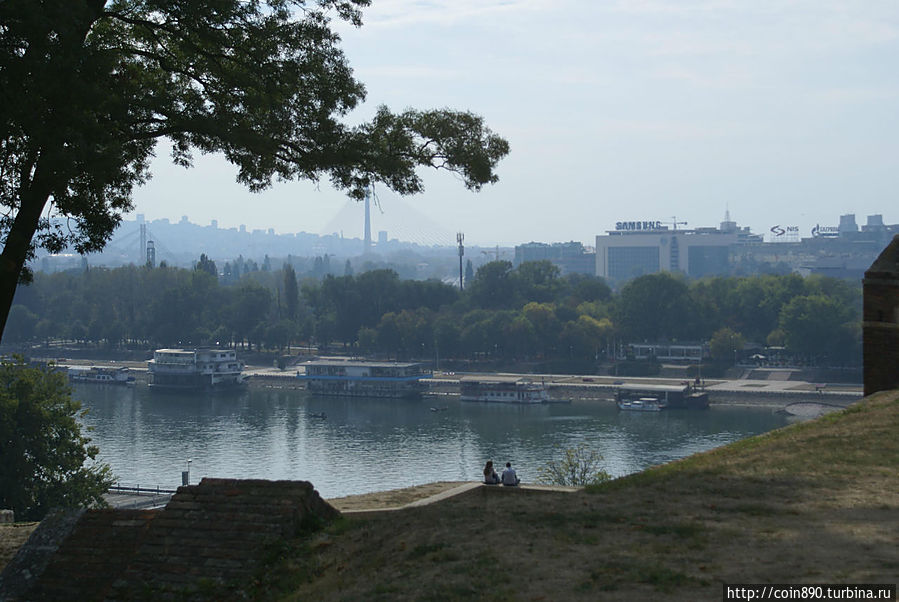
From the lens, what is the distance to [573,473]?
16875mm

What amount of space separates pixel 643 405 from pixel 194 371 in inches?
931

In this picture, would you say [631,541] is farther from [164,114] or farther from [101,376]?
[101,376]

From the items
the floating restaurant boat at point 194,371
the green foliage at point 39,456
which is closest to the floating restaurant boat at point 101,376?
the floating restaurant boat at point 194,371

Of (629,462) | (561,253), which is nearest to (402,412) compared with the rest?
(629,462)

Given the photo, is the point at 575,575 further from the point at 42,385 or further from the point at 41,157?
the point at 42,385

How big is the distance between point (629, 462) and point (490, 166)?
2137 cm

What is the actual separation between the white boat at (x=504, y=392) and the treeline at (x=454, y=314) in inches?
446

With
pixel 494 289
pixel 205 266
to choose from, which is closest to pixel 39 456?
pixel 494 289

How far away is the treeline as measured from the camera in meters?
57.2

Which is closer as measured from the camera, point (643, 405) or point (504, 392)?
point (643, 405)

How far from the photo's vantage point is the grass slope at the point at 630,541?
4.32m

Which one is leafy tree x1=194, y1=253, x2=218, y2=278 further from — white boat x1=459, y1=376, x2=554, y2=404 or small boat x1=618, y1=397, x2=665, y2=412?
small boat x1=618, y1=397, x2=665, y2=412

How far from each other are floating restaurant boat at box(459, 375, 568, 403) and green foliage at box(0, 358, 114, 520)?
28879 millimetres

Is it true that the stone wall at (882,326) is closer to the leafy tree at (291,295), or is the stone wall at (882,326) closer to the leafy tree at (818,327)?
the leafy tree at (818,327)
